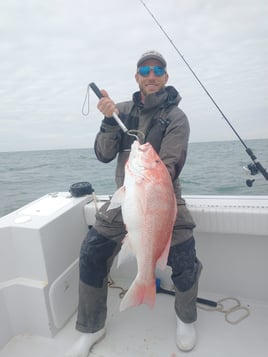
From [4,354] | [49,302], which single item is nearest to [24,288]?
[49,302]

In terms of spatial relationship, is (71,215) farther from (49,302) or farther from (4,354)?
(4,354)

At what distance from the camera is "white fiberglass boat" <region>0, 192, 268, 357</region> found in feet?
7.73

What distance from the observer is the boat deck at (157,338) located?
2275 mm

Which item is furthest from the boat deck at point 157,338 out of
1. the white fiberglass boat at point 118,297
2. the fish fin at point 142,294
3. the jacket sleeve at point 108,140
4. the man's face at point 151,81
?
the man's face at point 151,81

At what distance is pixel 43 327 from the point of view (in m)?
2.47

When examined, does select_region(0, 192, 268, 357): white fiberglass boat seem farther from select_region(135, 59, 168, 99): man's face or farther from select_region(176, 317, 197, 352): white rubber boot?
select_region(135, 59, 168, 99): man's face

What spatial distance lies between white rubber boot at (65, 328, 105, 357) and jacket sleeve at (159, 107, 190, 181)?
1417mm

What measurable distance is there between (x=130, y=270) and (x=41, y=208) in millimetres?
1226

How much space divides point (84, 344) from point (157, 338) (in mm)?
607

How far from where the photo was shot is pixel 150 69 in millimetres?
2527

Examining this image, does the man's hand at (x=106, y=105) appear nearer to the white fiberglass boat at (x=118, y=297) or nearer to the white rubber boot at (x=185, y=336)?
the white fiberglass boat at (x=118, y=297)

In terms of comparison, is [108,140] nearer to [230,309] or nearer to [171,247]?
[171,247]

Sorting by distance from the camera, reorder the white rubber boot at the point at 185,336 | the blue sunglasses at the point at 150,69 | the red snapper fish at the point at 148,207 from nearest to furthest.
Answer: the red snapper fish at the point at 148,207
the white rubber boot at the point at 185,336
the blue sunglasses at the point at 150,69

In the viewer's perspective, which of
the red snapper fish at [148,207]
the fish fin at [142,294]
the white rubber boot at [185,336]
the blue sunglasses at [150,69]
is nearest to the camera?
the red snapper fish at [148,207]
